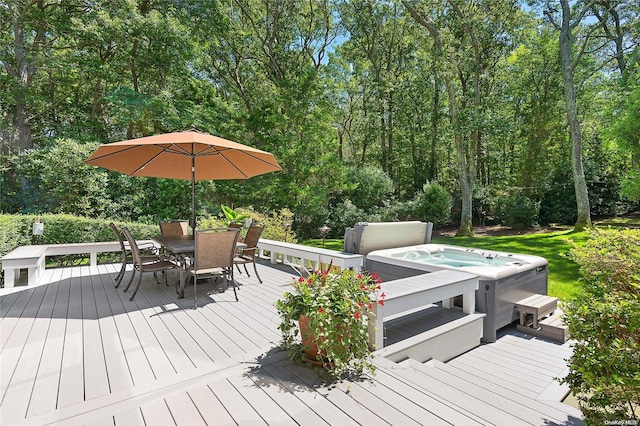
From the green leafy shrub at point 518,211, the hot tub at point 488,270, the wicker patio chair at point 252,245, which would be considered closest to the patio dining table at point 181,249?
the wicker patio chair at point 252,245

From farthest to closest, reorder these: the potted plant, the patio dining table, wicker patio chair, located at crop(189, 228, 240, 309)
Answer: the patio dining table < wicker patio chair, located at crop(189, 228, 240, 309) < the potted plant

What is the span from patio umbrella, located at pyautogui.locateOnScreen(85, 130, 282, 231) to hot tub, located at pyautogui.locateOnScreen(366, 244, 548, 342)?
8.19 feet

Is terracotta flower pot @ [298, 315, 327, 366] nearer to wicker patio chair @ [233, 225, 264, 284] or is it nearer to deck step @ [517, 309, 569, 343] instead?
wicker patio chair @ [233, 225, 264, 284]

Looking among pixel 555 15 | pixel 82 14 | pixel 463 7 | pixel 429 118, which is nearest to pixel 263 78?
pixel 82 14

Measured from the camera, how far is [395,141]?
2003cm

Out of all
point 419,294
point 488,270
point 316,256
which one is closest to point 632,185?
point 488,270

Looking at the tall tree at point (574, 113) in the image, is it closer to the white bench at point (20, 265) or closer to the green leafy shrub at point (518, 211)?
the green leafy shrub at point (518, 211)

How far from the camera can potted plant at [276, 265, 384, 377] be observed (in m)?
2.19

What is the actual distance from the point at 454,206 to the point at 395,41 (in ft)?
31.8

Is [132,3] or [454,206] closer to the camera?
[132,3]

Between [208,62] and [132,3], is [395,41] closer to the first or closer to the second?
[208,62]

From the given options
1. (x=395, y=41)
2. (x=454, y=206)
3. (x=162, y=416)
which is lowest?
(x=162, y=416)

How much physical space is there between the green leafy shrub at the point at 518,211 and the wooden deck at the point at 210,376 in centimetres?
1117

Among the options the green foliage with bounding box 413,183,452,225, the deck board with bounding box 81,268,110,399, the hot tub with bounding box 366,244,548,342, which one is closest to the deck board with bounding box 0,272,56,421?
the deck board with bounding box 81,268,110,399
